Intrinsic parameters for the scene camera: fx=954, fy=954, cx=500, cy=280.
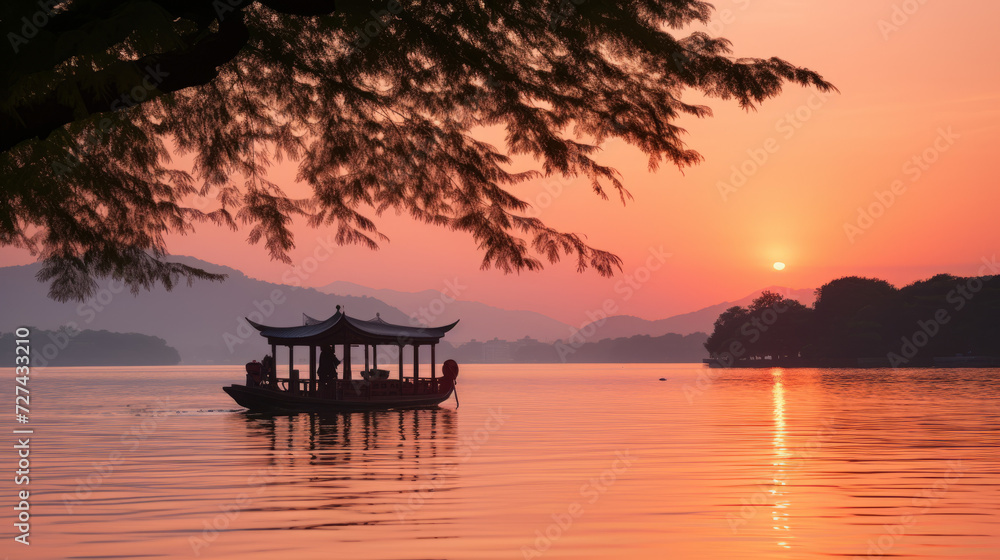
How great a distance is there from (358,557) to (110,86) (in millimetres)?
6452

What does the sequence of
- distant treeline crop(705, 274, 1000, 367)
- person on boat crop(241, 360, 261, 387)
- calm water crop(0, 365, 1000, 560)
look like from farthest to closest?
distant treeline crop(705, 274, 1000, 367) → person on boat crop(241, 360, 261, 387) → calm water crop(0, 365, 1000, 560)

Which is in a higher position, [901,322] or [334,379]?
[901,322]

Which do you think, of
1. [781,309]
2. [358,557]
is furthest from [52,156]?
[781,309]

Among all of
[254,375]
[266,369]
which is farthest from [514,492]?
[254,375]

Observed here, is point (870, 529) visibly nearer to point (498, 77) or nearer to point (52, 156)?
point (498, 77)
